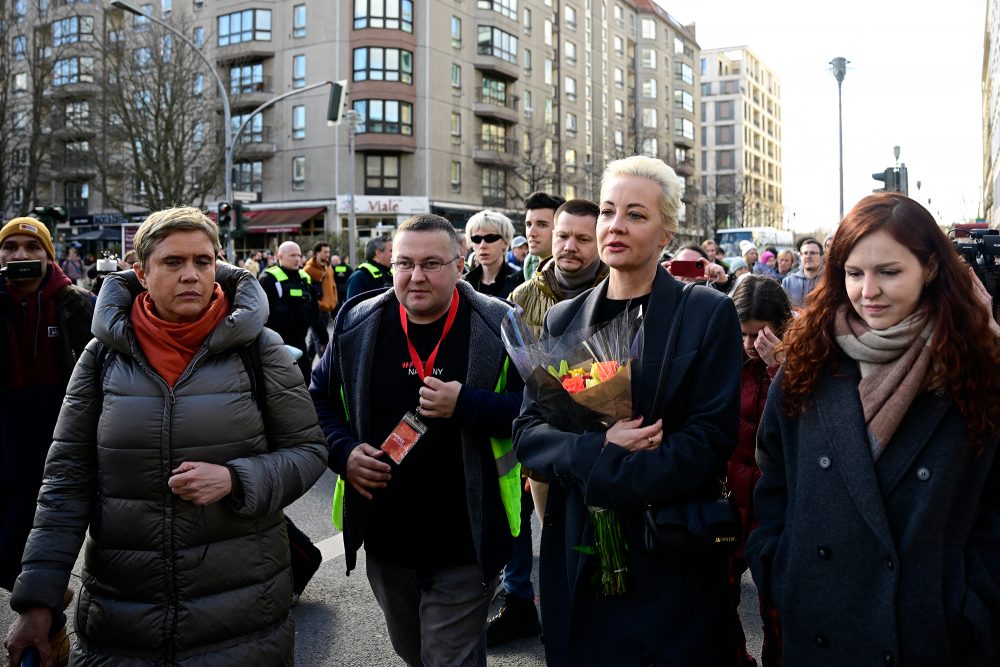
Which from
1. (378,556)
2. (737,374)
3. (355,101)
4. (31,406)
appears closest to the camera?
(737,374)

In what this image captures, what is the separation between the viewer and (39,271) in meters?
4.66

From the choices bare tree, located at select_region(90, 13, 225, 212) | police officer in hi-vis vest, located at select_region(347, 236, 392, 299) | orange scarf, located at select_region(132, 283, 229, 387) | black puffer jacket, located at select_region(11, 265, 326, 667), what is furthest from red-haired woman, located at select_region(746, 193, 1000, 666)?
bare tree, located at select_region(90, 13, 225, 212)

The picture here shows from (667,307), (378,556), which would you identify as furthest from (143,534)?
(667,307)

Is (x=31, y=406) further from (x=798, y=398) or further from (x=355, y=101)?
(x=355, y=101)

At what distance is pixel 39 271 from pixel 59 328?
0.34 m

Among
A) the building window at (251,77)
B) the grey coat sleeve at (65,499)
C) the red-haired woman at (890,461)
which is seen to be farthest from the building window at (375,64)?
the red-haired woman at (890,461)

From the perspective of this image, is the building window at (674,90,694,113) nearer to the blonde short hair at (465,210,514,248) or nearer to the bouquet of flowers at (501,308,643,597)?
the blonde short hair at (465,210,514,248)

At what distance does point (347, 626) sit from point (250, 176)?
147ft

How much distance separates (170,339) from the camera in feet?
9.08

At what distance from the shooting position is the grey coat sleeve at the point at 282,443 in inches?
108

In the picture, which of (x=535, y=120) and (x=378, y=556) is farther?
(x=535, y=120)

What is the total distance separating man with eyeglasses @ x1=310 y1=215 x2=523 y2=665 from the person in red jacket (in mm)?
1117

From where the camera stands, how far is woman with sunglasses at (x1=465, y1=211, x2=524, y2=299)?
5.80 meters

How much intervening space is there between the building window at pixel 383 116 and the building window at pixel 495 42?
7.40 metres
